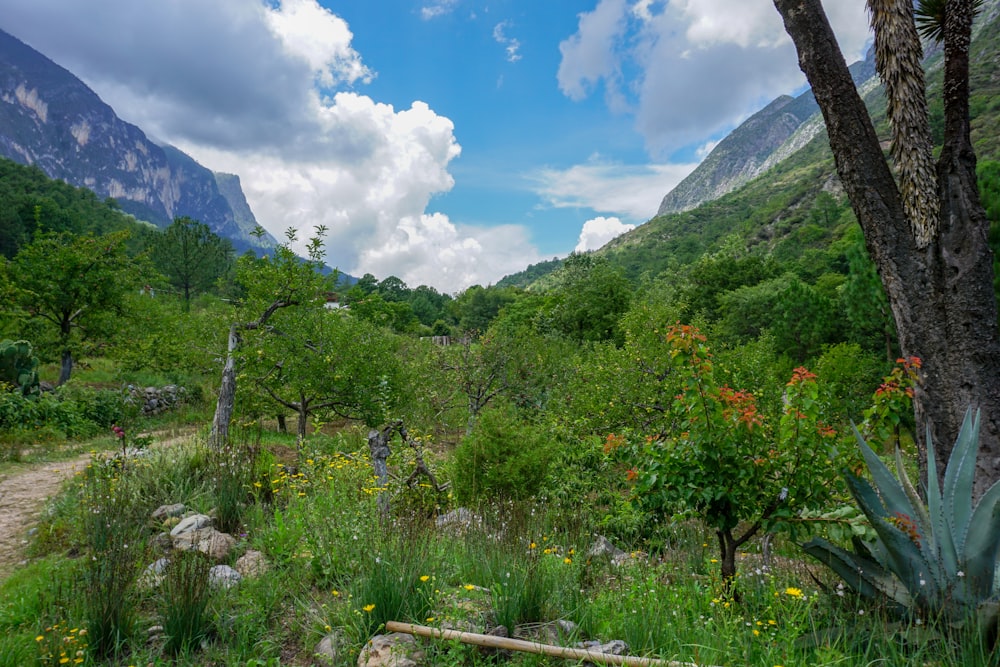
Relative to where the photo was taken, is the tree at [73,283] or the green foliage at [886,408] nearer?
the green foliage at [886,408]

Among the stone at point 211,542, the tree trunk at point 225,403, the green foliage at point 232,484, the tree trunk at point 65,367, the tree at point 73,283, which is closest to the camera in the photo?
the stone at point 211,542

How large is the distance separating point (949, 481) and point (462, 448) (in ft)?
19.3

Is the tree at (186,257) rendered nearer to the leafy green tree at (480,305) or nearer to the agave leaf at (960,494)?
the leafy green tree at (480,305)

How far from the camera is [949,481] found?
2.94 m

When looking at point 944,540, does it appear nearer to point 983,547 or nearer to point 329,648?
point 983,547

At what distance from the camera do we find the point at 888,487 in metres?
3.13

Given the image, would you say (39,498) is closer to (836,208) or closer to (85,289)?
(85,289)

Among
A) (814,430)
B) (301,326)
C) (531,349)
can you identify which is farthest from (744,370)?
(301,326)

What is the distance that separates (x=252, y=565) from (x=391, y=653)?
214cm

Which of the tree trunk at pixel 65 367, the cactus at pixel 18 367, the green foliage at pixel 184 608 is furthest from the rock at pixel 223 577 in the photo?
the tree trunk at pixel 65 367

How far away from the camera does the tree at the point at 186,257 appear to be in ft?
107

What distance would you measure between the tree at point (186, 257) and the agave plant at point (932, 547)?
36.1 meters

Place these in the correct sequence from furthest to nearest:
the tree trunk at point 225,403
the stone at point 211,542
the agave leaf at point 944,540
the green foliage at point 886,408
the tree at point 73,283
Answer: the tree at point 73,283
the tree trunk at point 225,403
the stone at point 211,542
the green foliage at point 886,408
the agave leaf at point 944,540

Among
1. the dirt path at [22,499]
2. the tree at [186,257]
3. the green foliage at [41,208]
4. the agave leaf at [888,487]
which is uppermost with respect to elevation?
the green foliage at [41,208]
